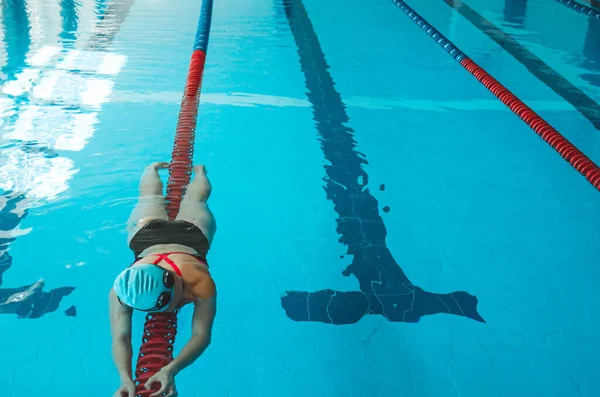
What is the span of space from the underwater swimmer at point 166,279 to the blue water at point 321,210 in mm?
230

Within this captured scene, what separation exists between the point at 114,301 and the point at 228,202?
1.26 metres

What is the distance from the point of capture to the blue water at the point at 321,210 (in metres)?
2.30

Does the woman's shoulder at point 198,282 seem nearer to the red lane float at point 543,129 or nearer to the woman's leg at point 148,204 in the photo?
the woman's leg at point 148,204

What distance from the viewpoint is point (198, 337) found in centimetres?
206

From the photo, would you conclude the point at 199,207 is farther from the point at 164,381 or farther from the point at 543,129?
the point at 543,129

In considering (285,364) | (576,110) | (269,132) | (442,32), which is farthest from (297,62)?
(285,364)

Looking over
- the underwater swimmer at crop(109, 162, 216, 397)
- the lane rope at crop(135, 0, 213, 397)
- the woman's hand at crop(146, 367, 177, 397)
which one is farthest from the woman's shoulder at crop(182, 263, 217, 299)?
the woman's hand at crop(146, 367, 177, 397)

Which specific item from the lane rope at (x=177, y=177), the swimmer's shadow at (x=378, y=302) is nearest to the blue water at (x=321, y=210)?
the swimmer's shadow at (x=378, y=302)

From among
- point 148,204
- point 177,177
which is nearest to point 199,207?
point 148,204

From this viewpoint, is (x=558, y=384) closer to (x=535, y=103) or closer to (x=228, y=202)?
(x=228, y=202)

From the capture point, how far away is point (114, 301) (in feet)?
6.93

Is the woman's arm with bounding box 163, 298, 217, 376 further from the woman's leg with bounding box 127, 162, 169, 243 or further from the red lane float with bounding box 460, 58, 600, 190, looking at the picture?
the red lane float with bounding box 460, 58, 600, 190

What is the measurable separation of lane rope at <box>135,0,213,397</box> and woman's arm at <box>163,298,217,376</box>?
76 millimetres

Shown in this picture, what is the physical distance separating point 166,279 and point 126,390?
1.24 ft
